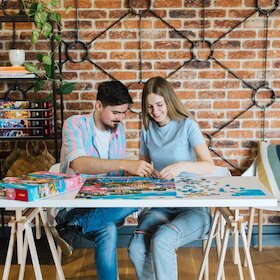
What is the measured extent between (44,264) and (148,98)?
4.56ft

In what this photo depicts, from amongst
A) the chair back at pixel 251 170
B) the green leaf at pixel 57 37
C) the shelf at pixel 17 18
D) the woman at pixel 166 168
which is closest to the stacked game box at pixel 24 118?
the green leaf at pixel 57 37

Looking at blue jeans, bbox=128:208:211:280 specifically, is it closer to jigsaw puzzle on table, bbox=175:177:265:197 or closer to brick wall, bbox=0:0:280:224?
jigsaw puzzle on table, bbox=175:177:265:197

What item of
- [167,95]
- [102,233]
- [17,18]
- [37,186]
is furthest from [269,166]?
[17,18]

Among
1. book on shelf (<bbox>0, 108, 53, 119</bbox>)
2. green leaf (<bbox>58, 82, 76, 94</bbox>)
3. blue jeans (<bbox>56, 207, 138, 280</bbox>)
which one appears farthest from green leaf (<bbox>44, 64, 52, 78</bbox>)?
blue jeans (<bbox>56, 207, 138, 280</bbox>)

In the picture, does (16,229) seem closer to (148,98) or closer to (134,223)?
(148,98)

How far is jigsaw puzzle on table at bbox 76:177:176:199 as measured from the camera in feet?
6.46

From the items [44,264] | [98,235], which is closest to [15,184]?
[98,235]

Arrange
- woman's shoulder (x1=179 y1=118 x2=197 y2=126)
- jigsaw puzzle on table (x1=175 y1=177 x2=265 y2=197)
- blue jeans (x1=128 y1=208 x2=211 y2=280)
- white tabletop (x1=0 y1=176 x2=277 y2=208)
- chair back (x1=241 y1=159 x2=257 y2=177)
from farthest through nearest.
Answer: chair back (x1=241 y1=159 x2=257 y2=177) → woman's shoulder (x1=179 y1=118 x2=197 y2=126) → blue jeans (x1=128 y1=208 x2=211 y2=280) → jigsaw puzzle on table (x1=175 y1=177 x2=265 y2=197) → white tabletop (x1=0 y1=176 x2=277 y2=208)

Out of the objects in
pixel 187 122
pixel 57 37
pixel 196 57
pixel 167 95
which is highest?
pixel 57 37

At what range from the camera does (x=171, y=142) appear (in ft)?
8.35

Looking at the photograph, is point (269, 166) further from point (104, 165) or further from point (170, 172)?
point (104, 165)

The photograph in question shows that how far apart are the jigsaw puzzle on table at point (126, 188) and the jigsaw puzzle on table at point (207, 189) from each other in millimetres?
46

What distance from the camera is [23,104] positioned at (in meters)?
3.10

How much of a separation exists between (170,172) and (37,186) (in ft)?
2.19
